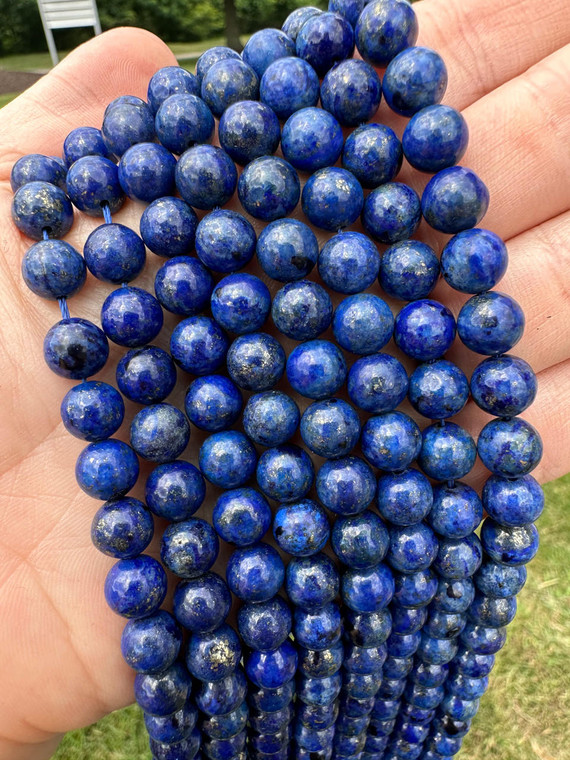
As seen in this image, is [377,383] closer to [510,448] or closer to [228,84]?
[510,448]

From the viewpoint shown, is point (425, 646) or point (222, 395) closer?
point (222, 395)

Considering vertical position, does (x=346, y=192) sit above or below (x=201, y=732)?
above

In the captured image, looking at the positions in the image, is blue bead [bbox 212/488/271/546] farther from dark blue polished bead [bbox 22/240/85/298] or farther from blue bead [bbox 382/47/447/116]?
blue bead [bbox 382/47/447/116]

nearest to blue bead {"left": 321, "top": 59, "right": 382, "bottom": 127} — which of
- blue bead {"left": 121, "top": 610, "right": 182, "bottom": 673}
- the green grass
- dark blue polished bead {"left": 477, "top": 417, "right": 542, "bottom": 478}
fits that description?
dark blue polished bead {"left": 477, "top": 417, "right": 542, "bottom": 478}

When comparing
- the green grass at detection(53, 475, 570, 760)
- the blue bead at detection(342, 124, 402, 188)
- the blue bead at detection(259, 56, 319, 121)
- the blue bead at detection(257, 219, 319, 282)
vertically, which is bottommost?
the green grass at detection(53, 475, 570, 760)

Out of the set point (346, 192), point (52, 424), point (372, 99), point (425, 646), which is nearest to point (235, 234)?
point (346, 192)

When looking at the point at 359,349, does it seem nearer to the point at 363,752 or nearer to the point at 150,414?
the point at 150,414
